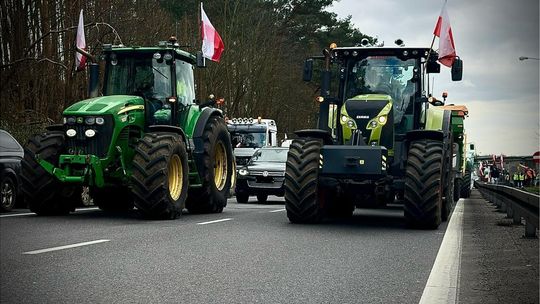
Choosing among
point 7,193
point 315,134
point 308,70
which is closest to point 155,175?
point 315,134

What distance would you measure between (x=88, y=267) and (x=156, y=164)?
18.5 feet

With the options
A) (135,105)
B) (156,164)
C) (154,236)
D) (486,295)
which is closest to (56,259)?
(154,236)

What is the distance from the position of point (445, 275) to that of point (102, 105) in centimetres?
786

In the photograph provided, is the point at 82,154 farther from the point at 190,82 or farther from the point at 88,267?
the point at 88,267

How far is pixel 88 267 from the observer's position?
8.06m

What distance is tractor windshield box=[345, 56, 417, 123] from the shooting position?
15.1 m

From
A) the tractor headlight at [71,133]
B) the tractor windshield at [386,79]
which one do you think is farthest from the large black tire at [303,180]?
the tractor headlight at [71,133]

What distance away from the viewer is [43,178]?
1413cm

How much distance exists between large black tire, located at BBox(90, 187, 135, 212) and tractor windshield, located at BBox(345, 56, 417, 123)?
4.94 m

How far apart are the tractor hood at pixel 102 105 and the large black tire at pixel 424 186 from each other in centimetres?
492

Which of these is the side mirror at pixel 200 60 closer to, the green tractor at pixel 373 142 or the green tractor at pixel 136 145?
the green tractor at pixel 136 145

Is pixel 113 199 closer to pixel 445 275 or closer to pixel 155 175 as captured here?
pixel 155 175

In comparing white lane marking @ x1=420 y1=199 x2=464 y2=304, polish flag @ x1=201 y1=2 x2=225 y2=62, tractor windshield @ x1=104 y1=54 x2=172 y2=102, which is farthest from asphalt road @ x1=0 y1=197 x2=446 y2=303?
polish flag @ x1=201 y1=2 x2=225 y2=62

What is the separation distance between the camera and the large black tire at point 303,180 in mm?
13594
